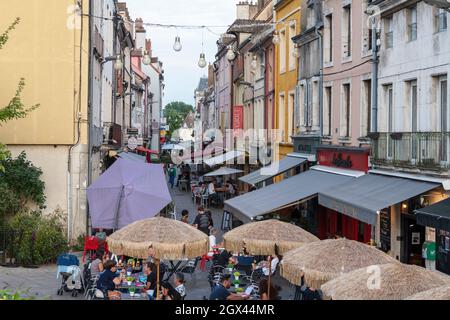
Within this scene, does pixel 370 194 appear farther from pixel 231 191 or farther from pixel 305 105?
pixel 231 191

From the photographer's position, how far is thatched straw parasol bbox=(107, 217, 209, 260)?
572 inches

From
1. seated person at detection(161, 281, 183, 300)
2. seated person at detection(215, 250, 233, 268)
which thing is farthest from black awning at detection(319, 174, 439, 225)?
seated person at detection(161, 281, 183, 300)

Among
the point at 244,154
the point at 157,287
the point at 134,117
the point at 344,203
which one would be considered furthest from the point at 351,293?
the point at 134,117

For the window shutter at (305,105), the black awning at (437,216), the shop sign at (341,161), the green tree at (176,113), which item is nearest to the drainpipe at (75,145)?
the shop sign at (341,161)

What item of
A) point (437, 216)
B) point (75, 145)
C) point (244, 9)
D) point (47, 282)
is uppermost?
point (244, 9)

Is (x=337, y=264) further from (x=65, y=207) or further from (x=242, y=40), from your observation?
(x=242, y=40)

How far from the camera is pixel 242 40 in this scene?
49.4 m

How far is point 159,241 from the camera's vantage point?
14594mm

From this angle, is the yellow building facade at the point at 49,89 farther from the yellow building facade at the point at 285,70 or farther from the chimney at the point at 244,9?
the chimney at the point at 244,9

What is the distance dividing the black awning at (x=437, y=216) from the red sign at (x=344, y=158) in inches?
238

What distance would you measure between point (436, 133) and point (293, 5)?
15.7 m

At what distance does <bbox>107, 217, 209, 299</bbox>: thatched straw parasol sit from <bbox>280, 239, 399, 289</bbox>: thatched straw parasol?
2.81m

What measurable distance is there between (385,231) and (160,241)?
24.2 feet

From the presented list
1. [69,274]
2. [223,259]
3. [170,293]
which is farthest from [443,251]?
[69,274]
